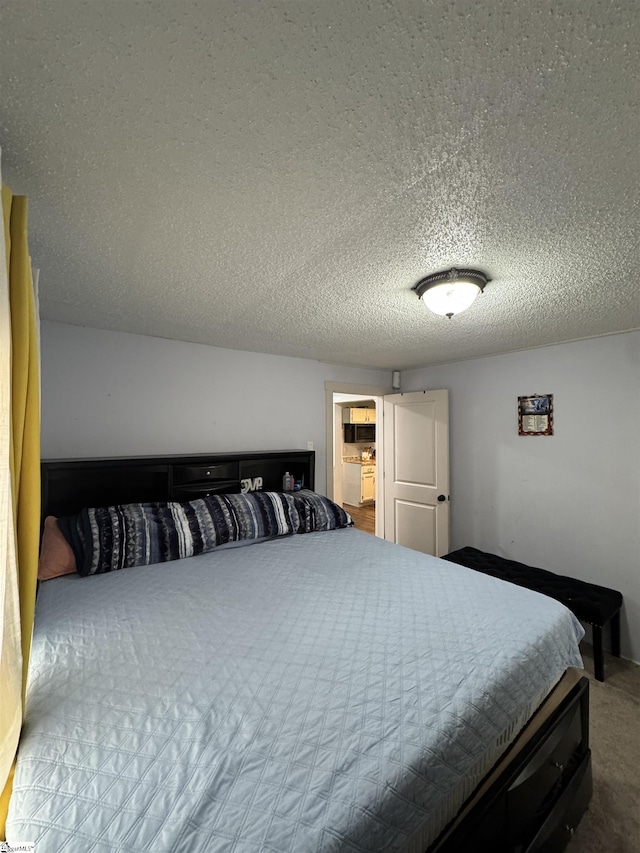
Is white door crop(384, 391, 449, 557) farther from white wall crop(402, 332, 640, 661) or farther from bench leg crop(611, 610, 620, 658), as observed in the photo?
bench leg crop(611, 610, 620, 658)

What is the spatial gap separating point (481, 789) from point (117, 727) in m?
1.11

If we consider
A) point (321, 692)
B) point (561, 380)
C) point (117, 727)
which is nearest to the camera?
point (117, 727)

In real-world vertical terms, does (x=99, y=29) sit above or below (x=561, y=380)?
above

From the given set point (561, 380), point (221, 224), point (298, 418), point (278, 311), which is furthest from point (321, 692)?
point (561, 380)

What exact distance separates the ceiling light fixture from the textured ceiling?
2.8 inches

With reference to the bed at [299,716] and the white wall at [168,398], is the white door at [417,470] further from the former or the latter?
the bed at [299,716]

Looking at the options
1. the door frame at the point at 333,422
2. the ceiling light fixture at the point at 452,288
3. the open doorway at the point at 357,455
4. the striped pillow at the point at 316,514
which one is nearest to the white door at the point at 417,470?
the door frame at the point at 333,422

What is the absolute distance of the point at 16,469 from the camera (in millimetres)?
917

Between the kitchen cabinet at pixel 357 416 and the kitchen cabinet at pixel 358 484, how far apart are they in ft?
3.00

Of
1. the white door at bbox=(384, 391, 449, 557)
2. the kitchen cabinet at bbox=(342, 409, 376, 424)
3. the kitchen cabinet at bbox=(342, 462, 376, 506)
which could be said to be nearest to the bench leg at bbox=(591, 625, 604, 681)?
the white door at bbox=(384, 391, 449, 557)

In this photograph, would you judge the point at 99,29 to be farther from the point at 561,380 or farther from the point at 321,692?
the point at 561,380

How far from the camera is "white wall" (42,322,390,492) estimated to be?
7.65 feet

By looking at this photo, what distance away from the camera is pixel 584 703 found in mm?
1506

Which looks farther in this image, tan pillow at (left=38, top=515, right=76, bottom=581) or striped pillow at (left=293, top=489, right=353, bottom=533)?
striped pillow at (left=293, top=489, right=353, bottom=533)
